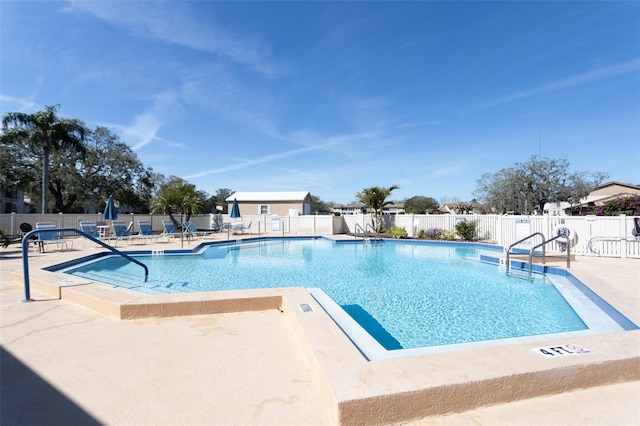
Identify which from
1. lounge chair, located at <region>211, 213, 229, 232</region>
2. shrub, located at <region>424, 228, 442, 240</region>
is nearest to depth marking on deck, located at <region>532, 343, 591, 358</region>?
shrub, located at <region>424, 228, 442, 240</region>

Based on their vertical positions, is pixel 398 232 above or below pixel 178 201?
below

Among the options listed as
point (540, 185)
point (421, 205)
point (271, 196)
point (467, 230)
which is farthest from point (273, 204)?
point (421, 205)

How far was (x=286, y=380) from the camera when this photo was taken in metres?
2.51

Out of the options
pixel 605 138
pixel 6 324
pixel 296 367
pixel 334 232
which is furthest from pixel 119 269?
pixel 605 138

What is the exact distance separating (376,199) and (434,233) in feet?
15.7

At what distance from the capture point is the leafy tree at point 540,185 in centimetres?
2955

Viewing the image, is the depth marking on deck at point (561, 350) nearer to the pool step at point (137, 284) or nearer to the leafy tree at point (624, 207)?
the pool step at point (137, 284)

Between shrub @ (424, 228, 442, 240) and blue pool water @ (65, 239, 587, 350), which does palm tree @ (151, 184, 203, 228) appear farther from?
shrub @ (424, 228, 442, 240)

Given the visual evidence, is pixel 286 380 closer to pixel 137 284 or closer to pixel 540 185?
pixel 137 284

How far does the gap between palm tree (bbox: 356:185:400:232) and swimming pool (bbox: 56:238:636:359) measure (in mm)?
8389

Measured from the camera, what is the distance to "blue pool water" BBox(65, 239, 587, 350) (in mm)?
4816

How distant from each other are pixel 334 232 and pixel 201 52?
1508 cm

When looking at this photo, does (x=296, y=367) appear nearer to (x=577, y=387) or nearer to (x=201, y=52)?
(x=577, y=387)

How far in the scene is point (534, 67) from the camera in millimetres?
13984
